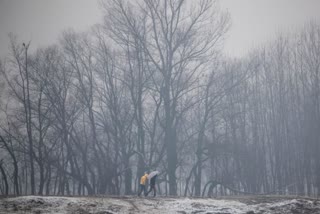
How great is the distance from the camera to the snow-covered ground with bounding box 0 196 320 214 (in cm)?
1550

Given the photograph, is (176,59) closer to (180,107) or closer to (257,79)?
(180,107)

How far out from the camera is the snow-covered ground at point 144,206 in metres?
15.5

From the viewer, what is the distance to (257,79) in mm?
48156

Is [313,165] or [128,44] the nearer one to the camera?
[128,44]

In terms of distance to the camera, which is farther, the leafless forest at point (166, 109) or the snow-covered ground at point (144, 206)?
the leafless forest at point (166, 109)

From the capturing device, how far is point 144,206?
17297 mm

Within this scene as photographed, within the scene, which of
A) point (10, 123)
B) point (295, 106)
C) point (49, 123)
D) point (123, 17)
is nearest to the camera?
point (123, 17)

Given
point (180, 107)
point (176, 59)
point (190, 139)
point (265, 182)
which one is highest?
point (176, 59)

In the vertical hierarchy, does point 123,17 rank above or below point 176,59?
above

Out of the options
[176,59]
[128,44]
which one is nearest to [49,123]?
[128,44]

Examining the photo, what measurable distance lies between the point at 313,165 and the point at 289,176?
2993 millimetres

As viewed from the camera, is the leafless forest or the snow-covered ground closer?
the snow-covered ground

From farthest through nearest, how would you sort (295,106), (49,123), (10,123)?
(295,106)
(10,123)
(49,123)

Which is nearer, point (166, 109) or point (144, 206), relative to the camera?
point (144, 206)
